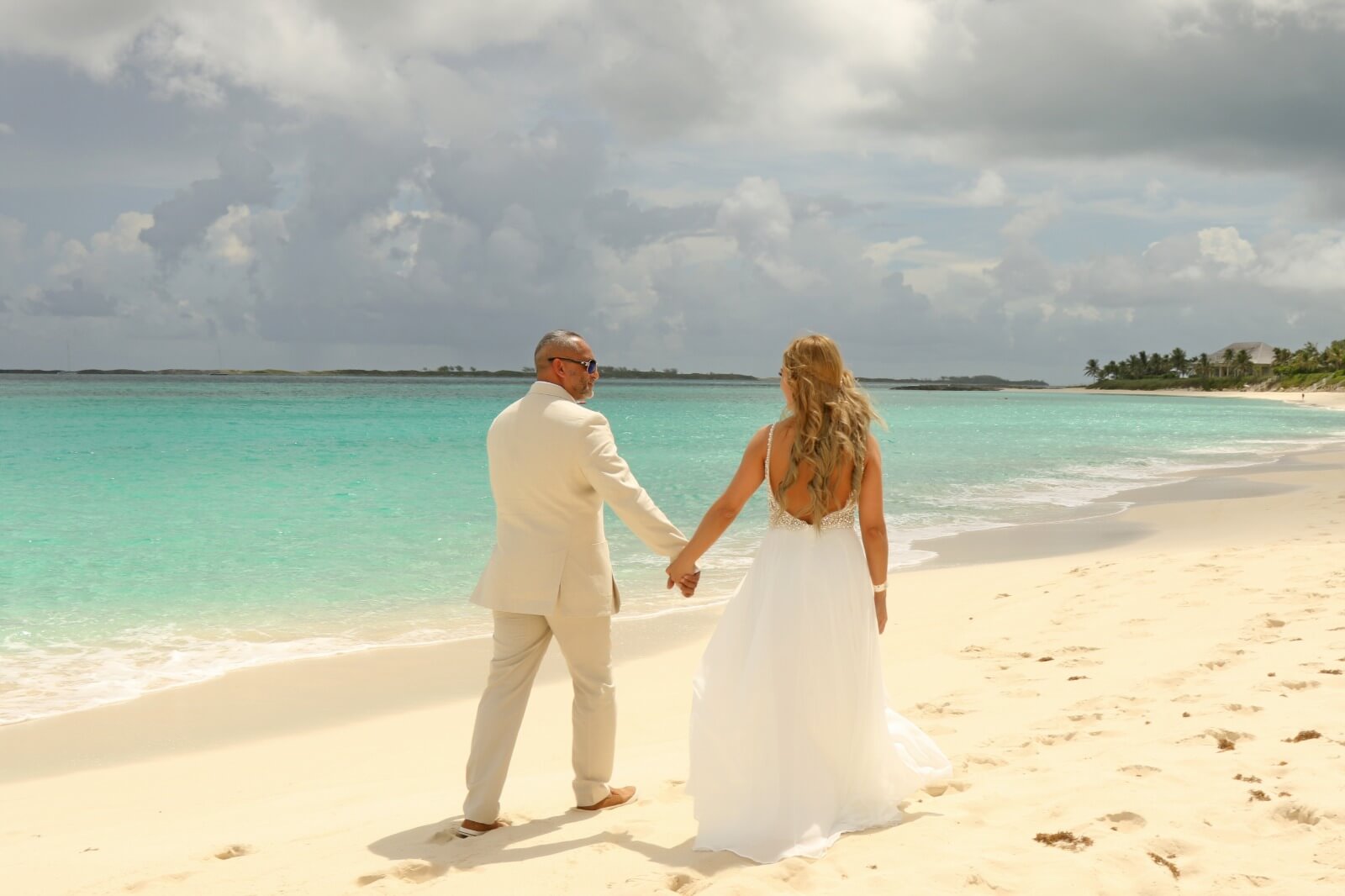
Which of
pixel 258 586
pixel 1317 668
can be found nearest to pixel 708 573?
pixel 258 586

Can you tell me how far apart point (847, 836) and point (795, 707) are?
1.87 feet

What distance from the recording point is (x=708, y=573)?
12164mm

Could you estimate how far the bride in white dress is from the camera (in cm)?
410

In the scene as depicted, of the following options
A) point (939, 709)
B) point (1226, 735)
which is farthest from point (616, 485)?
point (1226, 735)

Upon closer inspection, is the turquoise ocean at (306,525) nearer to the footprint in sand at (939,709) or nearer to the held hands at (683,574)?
the footprint in sand at (939,709)

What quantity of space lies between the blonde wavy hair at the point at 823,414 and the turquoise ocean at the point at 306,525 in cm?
599

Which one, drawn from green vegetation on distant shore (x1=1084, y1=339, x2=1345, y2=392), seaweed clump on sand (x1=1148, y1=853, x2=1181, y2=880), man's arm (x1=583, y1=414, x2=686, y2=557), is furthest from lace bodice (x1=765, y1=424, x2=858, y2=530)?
green vegetation on distant shore (x1=1084, y1=339, x2=1345, y2=392)

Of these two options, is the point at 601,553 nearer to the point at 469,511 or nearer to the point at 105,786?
the point at 105,786

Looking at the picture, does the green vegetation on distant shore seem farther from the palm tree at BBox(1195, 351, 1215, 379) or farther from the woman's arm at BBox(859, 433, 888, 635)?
the woman's arm at BBox(859, 433, 888, 635)

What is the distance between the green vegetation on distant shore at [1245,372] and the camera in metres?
117

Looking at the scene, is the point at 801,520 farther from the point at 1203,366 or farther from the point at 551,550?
the point at 1203,366

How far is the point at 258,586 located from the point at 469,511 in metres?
6.91

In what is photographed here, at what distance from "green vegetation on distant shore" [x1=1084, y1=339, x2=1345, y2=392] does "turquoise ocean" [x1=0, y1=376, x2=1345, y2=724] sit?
89394mm

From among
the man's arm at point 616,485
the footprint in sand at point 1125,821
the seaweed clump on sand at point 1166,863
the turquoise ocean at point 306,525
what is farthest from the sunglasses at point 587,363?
the turquoise ocean at point 306,525
